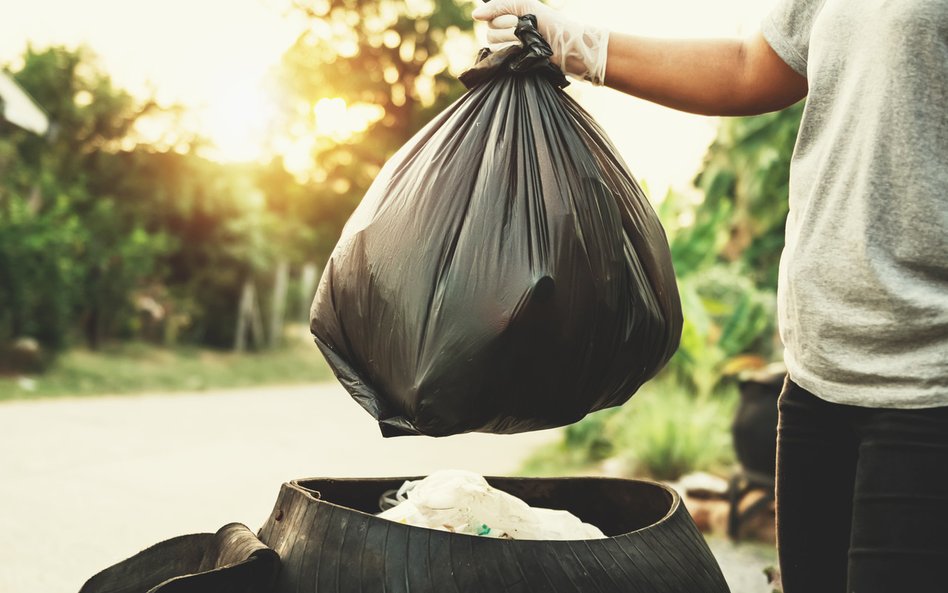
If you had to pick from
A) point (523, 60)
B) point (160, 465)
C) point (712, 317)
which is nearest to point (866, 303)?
point (523, 60)

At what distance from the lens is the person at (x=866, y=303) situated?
109 centimetres

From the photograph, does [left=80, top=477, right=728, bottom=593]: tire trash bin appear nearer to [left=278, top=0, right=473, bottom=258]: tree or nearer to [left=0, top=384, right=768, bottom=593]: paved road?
[left=0, top=384, right=768, bottom=593]: paved road

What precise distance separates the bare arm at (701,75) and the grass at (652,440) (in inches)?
146

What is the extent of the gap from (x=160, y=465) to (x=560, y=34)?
411 centimetres

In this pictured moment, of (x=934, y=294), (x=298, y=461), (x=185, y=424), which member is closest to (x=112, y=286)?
(x=185, y=424)

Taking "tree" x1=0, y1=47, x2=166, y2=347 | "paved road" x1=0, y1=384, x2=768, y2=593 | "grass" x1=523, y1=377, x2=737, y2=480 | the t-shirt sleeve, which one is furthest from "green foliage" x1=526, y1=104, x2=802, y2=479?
"tree" x1=0, y1=47, x2=166, y2=347

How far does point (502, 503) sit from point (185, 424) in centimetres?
537

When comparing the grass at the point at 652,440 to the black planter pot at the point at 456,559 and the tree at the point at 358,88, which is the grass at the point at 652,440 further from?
the tree at the point at 358,88

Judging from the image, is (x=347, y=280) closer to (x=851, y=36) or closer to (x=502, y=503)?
(x=502, y=503)

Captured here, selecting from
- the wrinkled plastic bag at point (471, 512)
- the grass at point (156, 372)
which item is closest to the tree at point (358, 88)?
the grass at point (156, 372)

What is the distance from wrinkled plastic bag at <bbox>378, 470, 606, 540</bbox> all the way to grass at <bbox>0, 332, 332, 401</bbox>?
6.06 m

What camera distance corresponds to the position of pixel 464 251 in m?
1.22

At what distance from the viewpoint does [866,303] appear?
3.75ft

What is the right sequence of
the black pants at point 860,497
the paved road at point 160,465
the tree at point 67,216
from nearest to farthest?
the black pants at point 860,497
the paved road at point 160,465
the tree at point 67,216
